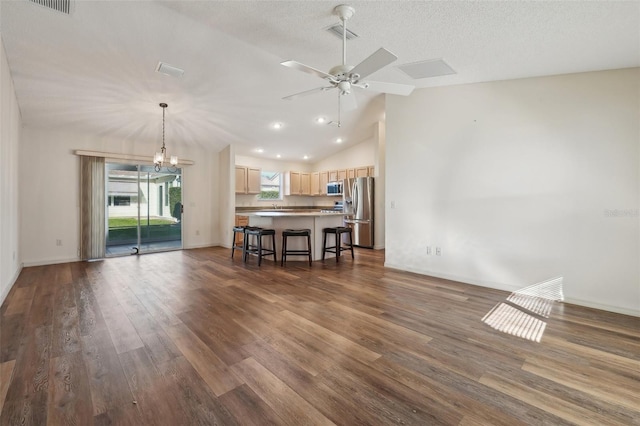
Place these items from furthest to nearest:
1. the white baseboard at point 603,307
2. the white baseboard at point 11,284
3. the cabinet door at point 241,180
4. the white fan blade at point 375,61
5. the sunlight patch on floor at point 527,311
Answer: the cabinet door at point 241,180 < the white baseboard at point 11,284 < the white baseboard at point 603,307 < the sunlight patch on floor at point 527,311 < the white fan blade at point 375,61

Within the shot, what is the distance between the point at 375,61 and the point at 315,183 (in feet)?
22.6

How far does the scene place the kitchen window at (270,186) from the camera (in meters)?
8.77

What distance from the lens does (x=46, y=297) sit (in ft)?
11.1

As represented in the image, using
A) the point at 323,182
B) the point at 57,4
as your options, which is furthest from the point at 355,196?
the point at 57,4

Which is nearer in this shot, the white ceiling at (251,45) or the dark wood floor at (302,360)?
the dark wood floor at (302,360)

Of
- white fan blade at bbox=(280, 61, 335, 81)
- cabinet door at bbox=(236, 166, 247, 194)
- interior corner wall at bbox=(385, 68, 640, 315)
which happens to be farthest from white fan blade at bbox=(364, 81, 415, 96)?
cabinet door at bbox=(236, 166, 247, 194)

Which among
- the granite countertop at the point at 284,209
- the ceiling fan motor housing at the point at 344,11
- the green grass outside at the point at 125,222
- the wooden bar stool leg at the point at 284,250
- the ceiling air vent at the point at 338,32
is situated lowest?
the wooden bar stool leg at the point at 284,250

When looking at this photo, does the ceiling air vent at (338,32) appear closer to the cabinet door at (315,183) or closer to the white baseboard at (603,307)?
the white baseboard at (603,307)

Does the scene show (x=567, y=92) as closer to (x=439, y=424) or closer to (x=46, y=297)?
(x=439, y=424)

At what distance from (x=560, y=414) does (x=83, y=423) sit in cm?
262

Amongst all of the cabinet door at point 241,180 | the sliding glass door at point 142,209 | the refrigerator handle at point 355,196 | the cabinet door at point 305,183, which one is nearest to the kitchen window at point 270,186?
the cabinet door at point 305,183

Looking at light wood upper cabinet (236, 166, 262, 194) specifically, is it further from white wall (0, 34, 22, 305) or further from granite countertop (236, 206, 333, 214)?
white wall (0, 34, 22, 305)

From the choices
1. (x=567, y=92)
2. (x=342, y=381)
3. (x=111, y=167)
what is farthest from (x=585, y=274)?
(x=111, y=167)

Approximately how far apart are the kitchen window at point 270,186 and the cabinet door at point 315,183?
1.07 m
